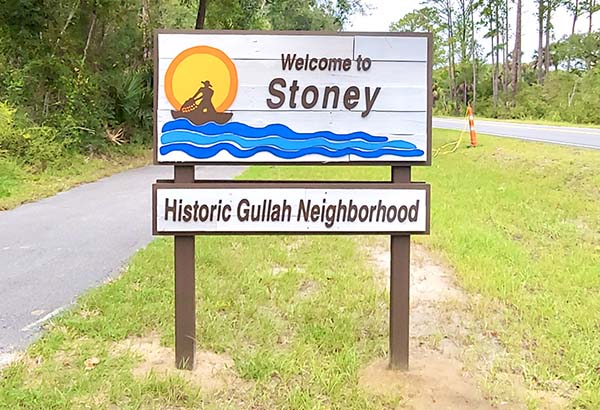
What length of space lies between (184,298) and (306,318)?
3.00 ft

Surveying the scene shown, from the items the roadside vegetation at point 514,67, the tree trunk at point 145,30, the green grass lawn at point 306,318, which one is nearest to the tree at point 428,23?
the roadside vegetation at point 514,67

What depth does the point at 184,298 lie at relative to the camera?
3.21 meters

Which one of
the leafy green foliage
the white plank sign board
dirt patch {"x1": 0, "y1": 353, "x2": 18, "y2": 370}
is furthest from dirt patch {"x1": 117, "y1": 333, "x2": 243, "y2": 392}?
the leafy green foliage

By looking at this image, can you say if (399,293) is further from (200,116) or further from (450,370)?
(200,116)

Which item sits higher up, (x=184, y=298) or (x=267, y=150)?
(x=267, y=150)

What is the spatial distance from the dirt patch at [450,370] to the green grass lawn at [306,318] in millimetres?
80

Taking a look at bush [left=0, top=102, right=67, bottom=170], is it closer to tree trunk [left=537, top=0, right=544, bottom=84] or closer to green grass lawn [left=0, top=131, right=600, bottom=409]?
green grass lawn [left=0, top=131, right=600, bottom=409]

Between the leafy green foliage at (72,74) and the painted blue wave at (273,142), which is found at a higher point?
the leafy green foliage at (72,74)

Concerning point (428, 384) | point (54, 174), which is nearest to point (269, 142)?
point (428, 384)

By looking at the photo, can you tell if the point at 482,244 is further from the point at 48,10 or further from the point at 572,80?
the point at 572,80

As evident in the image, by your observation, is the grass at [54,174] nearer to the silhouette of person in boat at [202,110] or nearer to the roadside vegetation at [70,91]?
the roadside vegetation at [70,91]

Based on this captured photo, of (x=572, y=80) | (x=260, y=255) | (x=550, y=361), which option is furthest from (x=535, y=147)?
(x=572, y=80)

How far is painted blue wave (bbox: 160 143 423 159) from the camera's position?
3098 mm

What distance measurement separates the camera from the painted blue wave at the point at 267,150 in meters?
3.10
